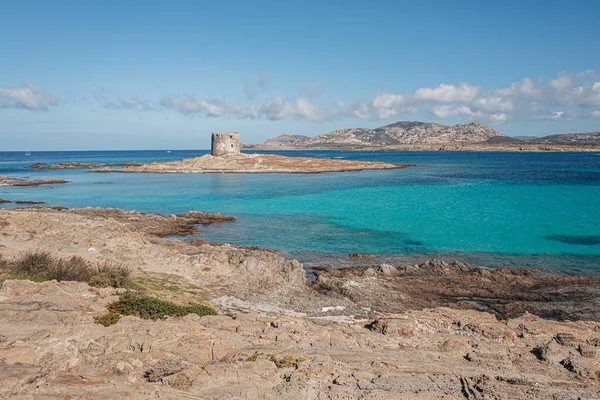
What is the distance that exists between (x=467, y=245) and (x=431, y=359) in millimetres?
16252

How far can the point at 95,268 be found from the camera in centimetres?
1508

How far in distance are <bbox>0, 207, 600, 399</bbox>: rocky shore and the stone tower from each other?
6787 centimetres

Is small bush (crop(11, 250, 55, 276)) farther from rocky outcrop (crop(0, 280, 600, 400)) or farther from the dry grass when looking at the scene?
rocky outcrop (crop(0, 280, 600, 400))

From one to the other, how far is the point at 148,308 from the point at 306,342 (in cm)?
426

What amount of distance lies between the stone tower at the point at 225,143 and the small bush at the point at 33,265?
229 ft

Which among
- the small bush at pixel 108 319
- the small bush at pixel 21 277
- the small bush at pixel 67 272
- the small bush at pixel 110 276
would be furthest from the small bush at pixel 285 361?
the small bush at pixel 21 277

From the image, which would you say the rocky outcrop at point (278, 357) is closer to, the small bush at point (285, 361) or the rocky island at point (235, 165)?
the small bush at point (285, 361)

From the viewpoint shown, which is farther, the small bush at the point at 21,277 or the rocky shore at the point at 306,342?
the small bush at the point at 21,277

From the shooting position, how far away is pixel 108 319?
9562 mm

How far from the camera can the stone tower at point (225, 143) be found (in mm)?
82562

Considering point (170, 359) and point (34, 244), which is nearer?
point (170, 359)

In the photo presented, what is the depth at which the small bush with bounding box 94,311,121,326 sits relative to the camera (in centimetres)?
944

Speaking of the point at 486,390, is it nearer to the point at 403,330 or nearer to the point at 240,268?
the point at 403,330

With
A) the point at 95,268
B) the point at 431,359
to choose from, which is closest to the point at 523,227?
the point at 431,359
